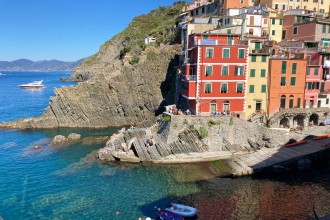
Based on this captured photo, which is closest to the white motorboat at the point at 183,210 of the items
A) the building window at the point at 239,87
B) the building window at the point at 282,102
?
the building window at the point at 239,87

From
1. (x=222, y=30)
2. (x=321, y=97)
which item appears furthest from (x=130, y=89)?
(x=321, y=97)

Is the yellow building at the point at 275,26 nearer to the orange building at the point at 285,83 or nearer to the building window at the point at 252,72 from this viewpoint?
the orange building at the point at 285,83

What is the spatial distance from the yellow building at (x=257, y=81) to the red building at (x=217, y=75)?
1.70 metres

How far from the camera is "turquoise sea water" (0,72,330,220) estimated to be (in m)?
34.0

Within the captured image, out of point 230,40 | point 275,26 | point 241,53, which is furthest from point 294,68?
point 275,26

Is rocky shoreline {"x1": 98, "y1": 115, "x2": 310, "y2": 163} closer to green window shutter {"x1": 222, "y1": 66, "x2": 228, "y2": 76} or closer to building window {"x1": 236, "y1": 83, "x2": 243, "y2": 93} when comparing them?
building window {"x1": 236, "y1": 83, "x2": 243, "y2": 93}

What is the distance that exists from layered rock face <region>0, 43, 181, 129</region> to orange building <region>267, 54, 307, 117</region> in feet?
86.7

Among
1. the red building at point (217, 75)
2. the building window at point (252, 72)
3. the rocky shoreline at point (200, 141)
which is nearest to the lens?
the rocky shoreline at point (200, 141)

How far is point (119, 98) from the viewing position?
76438 mm

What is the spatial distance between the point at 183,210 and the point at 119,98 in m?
47.9

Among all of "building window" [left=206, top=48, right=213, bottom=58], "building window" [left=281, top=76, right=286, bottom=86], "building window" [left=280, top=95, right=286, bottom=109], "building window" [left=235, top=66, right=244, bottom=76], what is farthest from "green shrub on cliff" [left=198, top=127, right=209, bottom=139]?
"building window" [left=281, top=76, right=286, bottom=86]

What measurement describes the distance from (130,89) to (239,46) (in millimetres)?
32939

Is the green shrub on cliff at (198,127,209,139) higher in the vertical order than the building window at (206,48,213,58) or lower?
lower

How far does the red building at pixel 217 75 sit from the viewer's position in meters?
51.5
